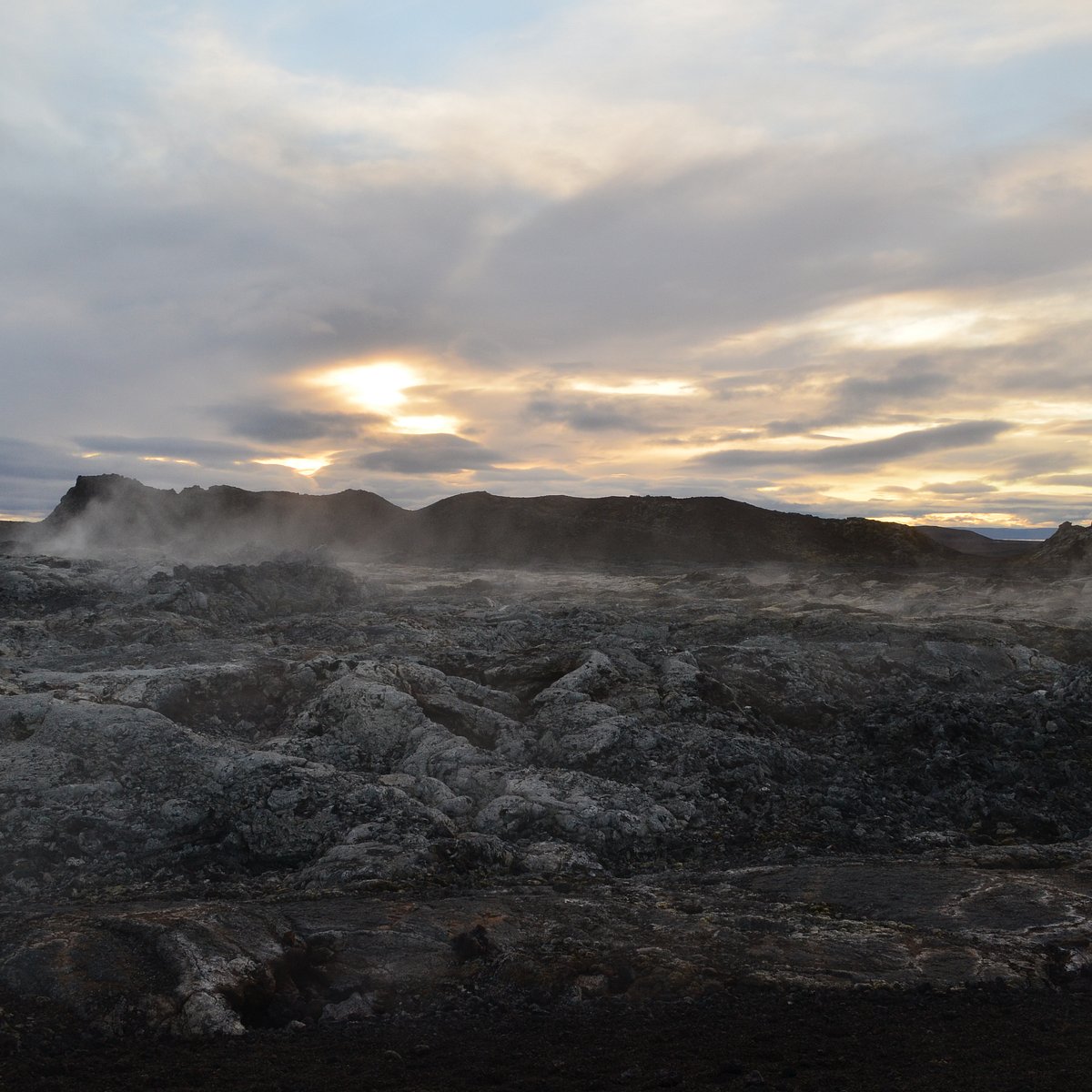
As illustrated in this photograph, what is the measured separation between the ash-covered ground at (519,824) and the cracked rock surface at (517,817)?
1.8 inches

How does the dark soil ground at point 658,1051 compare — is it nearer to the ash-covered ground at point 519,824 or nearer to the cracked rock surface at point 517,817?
the ash-covered ground at point 519,824

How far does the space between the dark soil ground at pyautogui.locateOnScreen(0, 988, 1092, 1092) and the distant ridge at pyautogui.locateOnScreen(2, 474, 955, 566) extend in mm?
44336

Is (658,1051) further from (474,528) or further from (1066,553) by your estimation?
(474,528)

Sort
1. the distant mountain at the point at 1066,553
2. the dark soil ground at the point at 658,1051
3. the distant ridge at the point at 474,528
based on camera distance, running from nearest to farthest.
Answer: the dark soil ground at the point at 658,1051 → the distant mountain at the point at 1066,553 → the distant ridge at the point at 474,528

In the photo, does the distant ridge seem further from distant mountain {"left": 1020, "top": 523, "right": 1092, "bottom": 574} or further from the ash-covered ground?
the ash-covered ground

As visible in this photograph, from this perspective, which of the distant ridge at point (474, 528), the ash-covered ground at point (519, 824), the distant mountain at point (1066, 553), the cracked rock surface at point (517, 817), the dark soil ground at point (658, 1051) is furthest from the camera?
the distant ridge at point (474, 528)

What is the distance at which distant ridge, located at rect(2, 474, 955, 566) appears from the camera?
51469 millimetres

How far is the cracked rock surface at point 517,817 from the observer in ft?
23.8

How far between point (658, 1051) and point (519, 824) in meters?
5.31

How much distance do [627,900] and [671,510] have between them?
4870 cm

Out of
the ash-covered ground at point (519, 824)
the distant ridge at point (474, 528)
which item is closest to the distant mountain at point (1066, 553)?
the distant ridge at point (474, 528)

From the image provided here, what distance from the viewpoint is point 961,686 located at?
18562 mm

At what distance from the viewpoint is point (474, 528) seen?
57375 mm

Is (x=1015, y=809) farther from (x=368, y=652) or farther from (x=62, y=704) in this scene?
(x=62, y=704)
